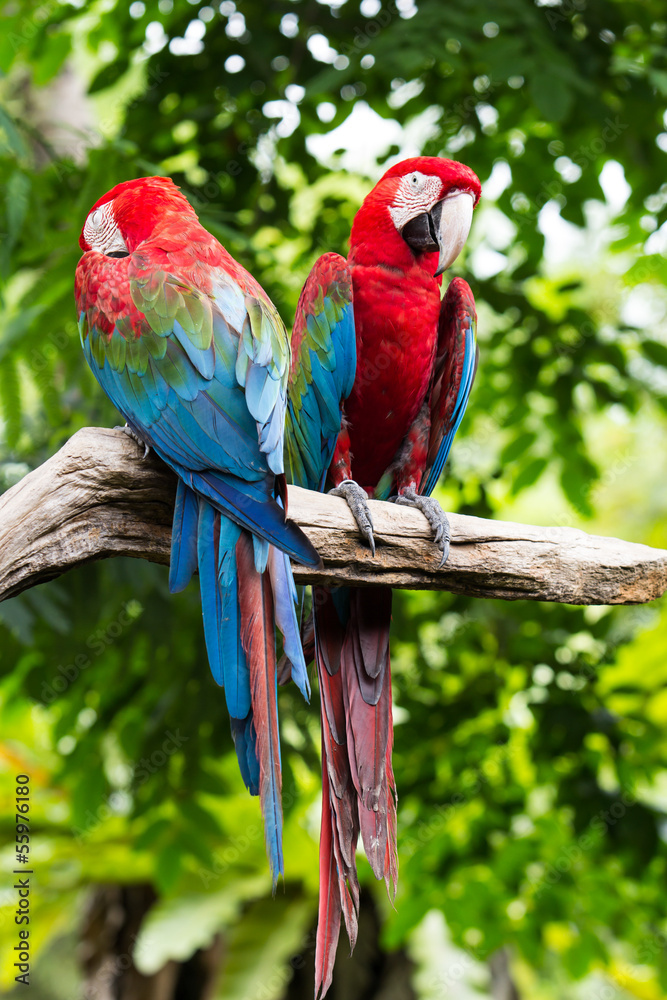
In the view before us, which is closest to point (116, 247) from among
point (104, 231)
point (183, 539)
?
point (104, 231)

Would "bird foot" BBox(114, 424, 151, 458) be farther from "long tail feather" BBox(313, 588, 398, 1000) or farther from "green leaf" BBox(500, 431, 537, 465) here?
"green leaf" BBox(500, 431, 537, 465)

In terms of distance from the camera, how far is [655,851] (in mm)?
2166

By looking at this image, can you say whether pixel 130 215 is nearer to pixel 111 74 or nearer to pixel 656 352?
pixel 111 74

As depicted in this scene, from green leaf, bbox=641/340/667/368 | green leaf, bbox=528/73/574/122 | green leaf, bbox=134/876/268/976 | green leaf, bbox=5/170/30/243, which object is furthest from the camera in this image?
green leaf, bbox=134/876/268/976

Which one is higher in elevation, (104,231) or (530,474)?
(104,231)

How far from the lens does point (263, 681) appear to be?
1.05 meters

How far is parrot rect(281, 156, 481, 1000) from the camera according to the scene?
53.3 inches

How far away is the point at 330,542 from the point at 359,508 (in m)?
0.08

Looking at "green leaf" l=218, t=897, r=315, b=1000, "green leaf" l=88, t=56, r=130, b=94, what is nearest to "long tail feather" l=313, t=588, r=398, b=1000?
"green leaf" l=88, t=56, r=130, b=94

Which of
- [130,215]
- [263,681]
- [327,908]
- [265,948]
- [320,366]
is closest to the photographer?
[263,681]

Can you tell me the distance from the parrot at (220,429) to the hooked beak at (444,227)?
0.35 meters

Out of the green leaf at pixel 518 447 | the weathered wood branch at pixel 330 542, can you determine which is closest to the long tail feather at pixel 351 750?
the weathered wood branch at pixel 330 542

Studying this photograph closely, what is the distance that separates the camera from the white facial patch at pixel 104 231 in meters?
1.36

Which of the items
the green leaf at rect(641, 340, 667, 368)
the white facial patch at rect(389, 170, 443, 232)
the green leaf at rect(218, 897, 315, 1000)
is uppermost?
the white facial patch at rect(389, 170, 443, 232)
